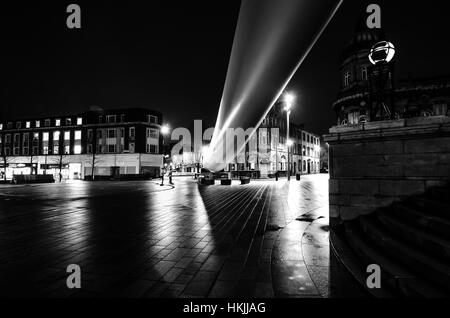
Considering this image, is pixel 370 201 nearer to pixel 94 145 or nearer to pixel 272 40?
pixel 272 40

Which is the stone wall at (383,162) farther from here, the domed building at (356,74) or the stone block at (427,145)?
the domed building at (356,74)

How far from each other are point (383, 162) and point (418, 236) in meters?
2.55

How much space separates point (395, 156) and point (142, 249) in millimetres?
5849

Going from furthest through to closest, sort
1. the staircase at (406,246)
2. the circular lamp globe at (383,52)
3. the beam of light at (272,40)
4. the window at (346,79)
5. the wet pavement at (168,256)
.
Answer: the window at (346,79), the circular lamp globe at (383,52), the wet pavement at (168,256), the staircase at (406,246), the beam of light at (272,40)

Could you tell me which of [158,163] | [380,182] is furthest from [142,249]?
[158,163]

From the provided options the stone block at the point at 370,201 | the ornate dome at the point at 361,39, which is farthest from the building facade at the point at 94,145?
the stone block at the point at 370,201

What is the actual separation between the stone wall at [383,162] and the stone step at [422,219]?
63 centimetres

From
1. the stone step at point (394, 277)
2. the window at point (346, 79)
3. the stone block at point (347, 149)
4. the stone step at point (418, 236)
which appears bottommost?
the stone step at point (394, 277)

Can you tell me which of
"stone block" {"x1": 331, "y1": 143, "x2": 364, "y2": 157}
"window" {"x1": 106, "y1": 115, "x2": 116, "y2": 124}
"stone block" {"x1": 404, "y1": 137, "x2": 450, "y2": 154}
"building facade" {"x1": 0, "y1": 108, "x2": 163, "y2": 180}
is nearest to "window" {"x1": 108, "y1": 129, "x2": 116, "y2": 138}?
"building facade" {"x1": 0, "y1": 108, "x2": 163, "y2": 180}

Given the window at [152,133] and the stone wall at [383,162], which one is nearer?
the stone wall at [383,162]

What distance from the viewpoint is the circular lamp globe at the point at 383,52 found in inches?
225

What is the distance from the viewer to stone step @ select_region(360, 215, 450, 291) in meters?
2.70

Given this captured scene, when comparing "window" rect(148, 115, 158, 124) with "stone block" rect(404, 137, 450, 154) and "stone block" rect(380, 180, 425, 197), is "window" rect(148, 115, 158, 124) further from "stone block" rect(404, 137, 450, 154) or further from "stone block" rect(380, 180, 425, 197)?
"stone block" rect(404, 137, 450, 154)

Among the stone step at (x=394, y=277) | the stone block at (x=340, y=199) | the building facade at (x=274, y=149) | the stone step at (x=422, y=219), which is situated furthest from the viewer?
the building facade at (x=274, y=149)
